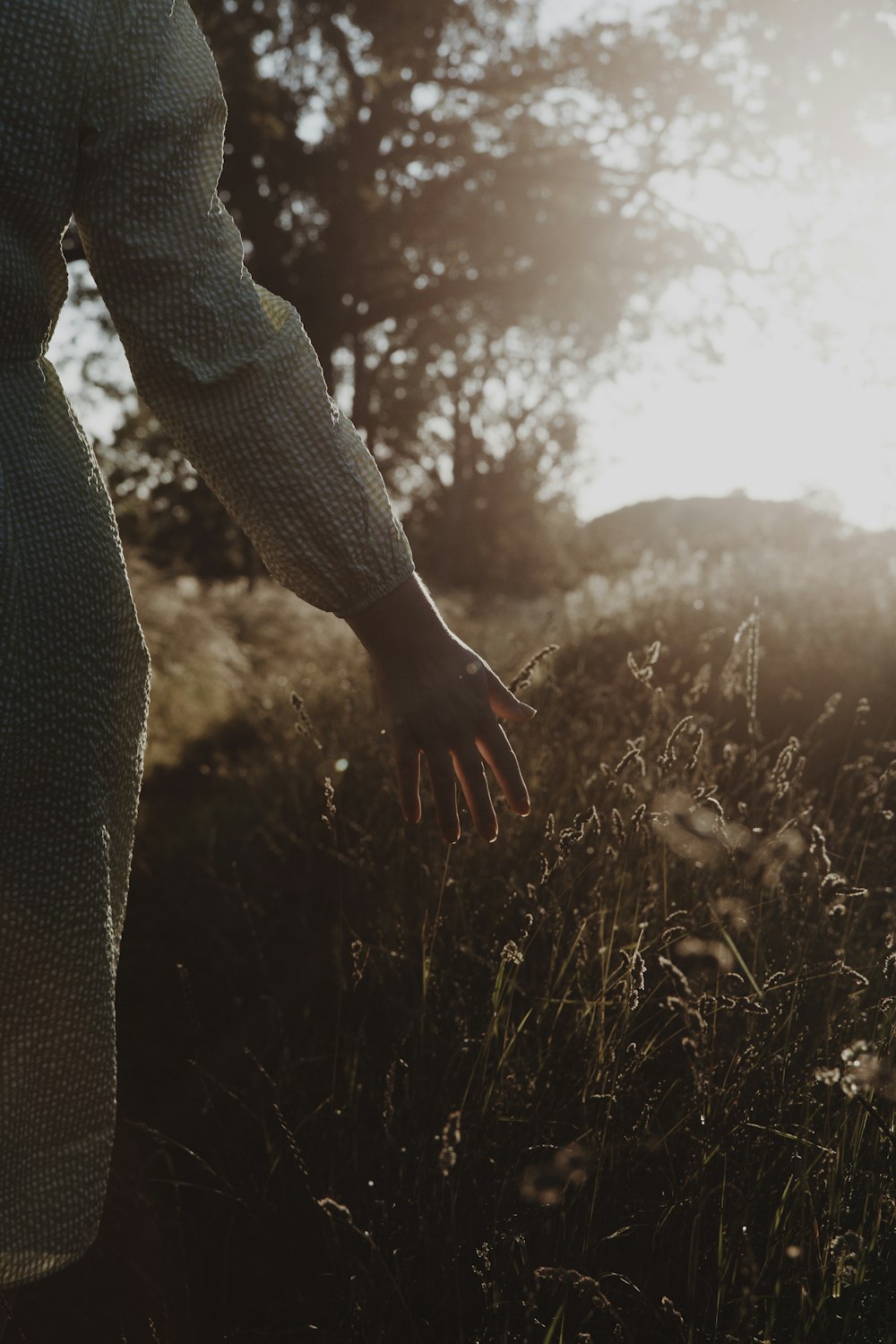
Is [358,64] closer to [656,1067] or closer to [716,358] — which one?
[716,358]

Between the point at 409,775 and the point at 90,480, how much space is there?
1.64 feet

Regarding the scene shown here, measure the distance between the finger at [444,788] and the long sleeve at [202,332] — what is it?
20 centimetres

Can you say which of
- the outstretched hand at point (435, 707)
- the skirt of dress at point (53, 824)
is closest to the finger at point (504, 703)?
the outstretched hand at point (435, 707)

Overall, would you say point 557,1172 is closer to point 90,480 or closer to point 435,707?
point 435,707

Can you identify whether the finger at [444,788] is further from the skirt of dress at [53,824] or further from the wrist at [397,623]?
the skirt of dress at [53,824]

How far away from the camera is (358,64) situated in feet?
35.9

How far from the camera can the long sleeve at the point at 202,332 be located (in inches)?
39.4

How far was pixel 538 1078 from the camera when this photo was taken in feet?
5.62

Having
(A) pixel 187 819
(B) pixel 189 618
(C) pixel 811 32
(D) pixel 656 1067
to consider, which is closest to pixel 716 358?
(C) pixel 811 32

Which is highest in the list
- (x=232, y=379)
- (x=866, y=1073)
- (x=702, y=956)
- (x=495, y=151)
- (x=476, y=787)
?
(x=495, y=151)

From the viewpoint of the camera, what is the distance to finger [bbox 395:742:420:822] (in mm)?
1086

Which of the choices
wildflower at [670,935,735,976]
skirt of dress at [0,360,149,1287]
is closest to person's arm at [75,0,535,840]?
skirt of dress at [0,360,149,1287]

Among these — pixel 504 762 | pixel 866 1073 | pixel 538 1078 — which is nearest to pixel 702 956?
pixel 538 1078

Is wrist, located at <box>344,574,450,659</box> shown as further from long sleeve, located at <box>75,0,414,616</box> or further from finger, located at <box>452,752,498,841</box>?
finger, located at <box>452,752,498,841</box>
